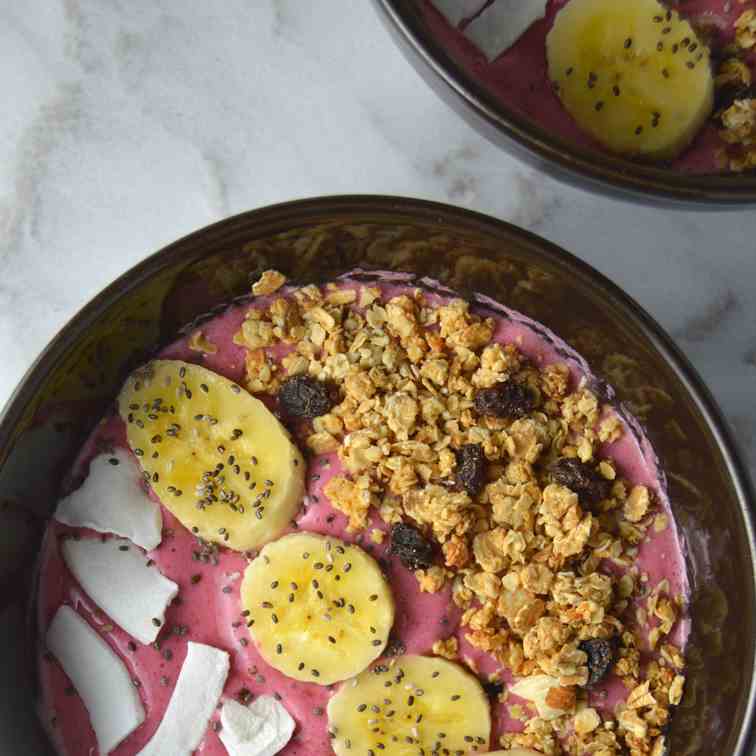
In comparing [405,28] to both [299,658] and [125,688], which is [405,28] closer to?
[299,658]

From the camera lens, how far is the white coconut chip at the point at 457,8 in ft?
4.88

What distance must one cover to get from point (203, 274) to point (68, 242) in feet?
0.82

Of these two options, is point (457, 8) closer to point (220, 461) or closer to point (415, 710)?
point (220, 461)

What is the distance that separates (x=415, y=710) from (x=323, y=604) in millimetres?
168

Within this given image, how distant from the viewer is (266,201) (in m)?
1.62

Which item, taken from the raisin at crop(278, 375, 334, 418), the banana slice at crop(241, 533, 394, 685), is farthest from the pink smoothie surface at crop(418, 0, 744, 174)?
the banana slice at crop(241, 533, 394, 685)

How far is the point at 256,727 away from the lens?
1504mm

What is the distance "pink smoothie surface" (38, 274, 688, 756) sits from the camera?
1493 mm

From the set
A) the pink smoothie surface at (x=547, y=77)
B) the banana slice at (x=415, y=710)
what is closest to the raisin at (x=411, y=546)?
the banana slice at (x=415, y=710)

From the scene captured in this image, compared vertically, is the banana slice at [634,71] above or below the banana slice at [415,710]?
above

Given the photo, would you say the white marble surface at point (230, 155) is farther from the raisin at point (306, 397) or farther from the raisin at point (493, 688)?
the raisin at point (493, 688)

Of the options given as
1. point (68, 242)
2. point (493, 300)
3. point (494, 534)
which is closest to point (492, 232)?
point (493, 300)

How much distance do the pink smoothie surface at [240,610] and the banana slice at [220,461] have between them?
0.05 m

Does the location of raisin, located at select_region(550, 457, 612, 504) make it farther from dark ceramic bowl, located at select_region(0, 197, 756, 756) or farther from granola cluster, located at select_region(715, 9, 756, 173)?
granola cluster, located at select_region(715, 9, 756, 173)
